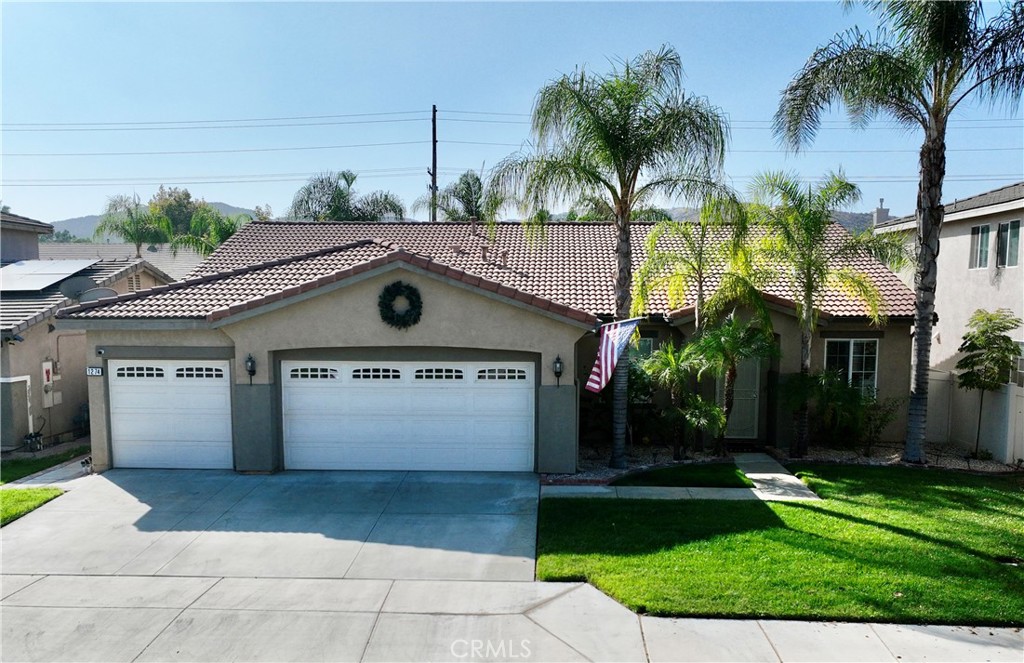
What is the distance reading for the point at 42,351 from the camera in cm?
1572

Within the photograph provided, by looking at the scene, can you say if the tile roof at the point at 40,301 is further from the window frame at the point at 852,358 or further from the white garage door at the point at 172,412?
the window frame at the point at 852,358

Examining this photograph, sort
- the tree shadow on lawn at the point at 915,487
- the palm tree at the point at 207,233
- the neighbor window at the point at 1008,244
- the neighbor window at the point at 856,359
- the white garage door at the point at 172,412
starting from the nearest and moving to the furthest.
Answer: the tree shadow on lawn at the point at 915,487
the white garage door at the point at 172,412
the neighbor window at the point at 1008,244
the neighbor window at the point at 856,359
the palm tree at the point at 207,233

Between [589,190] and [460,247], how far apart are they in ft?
25.3

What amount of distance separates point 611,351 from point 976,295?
36.8ft

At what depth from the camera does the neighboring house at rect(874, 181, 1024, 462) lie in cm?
1325

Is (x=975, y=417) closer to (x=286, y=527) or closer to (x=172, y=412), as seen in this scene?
(x=286, y=527)

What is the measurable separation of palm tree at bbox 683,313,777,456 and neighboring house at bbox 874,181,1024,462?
16.1 ft

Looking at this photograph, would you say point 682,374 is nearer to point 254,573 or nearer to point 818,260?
point 818,260

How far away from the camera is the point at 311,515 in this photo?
33.2 ft

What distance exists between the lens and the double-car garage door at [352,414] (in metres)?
12.4

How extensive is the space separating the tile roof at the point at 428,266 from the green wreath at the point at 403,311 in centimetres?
52

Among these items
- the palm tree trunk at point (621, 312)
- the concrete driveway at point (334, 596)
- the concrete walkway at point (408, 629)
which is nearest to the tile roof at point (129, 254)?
the concrete driveway at point (334, 596)

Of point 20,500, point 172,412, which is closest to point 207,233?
point 172,412

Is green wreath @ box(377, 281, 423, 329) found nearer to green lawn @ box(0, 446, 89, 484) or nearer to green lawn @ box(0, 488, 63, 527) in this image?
green lawn @ box(0, 488, 63, 527)
